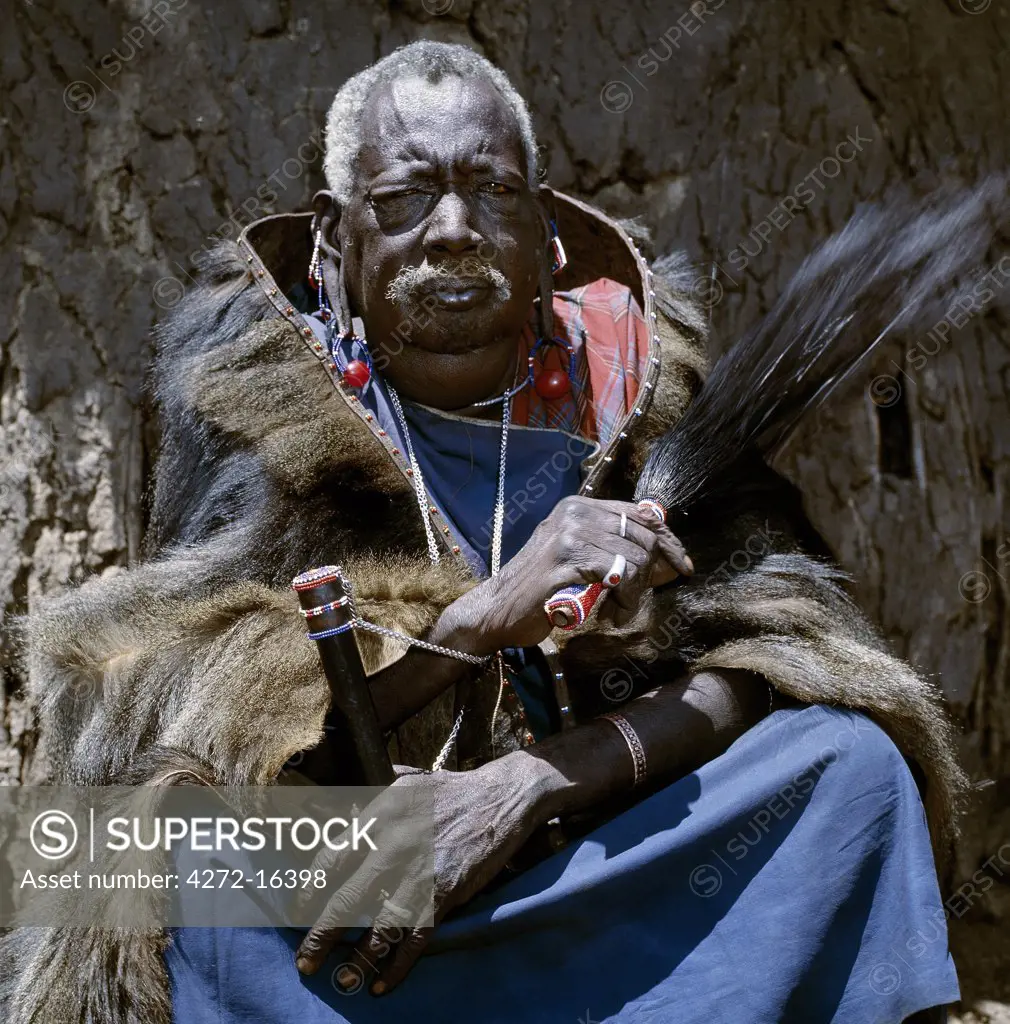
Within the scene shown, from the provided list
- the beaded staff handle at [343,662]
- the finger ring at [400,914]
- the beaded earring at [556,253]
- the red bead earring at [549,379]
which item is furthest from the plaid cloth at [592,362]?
the finger ring at [400,914]

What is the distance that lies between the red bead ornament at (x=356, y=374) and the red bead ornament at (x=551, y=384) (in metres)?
0.39

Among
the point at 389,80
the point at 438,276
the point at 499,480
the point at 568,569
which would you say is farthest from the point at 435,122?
the point at 568,569

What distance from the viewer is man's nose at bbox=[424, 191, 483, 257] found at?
3020mm

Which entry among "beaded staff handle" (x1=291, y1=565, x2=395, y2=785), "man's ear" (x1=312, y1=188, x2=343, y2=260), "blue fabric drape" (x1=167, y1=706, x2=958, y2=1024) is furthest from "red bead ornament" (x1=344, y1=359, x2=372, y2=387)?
"blue fabric drape" (x1=167, y1=706, x2=958, y2=1024)

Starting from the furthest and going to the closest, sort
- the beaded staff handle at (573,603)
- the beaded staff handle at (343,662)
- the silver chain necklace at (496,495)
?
the silver chain necklace at (496,495), the beaded staff handle at (573,603), the beaded staff handle at (343,662)

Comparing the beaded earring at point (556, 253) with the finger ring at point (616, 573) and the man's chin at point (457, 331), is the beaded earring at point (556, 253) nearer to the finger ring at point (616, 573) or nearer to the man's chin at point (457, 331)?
the man's chin at point (457, 331)

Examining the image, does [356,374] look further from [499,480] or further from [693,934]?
[693,934]

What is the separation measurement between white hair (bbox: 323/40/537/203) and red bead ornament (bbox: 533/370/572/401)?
1.39 ft

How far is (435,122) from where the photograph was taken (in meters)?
3.10

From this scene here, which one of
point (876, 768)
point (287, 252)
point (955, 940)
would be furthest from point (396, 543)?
point (955, 940)

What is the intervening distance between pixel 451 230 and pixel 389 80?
0.42 m

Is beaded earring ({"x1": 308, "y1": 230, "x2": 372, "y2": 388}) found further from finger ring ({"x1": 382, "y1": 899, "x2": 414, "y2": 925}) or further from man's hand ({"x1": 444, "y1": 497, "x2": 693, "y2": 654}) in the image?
finger ring ({"x1": 382, "y1": 899, "x2": 414, "y2": 925})

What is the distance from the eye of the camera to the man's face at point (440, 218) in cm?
307

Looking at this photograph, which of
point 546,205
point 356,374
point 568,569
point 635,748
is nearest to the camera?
point 568,569
